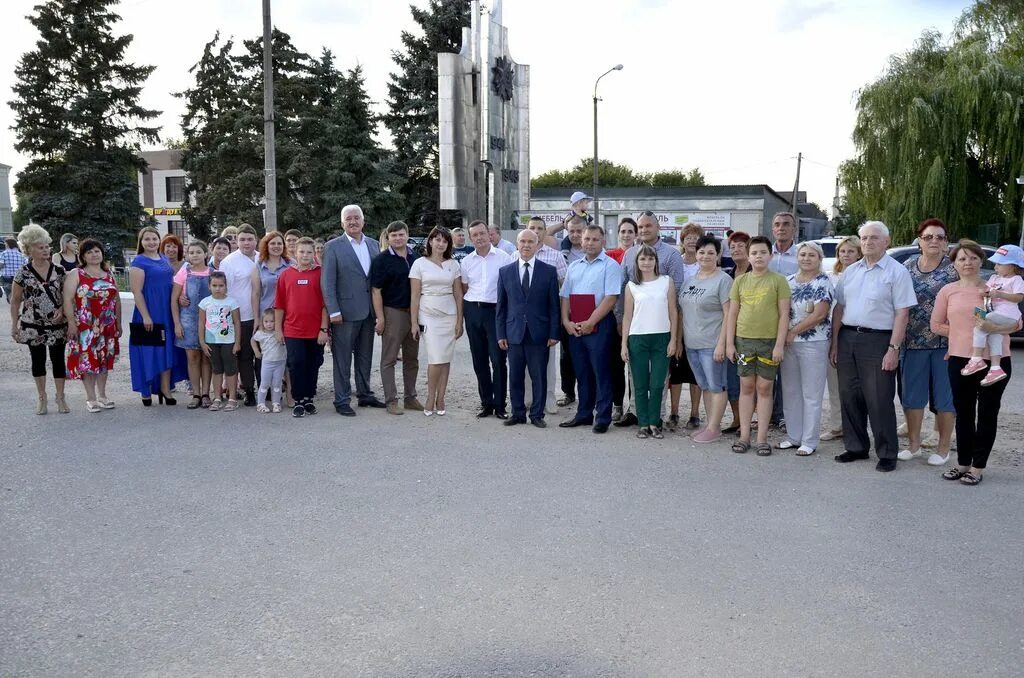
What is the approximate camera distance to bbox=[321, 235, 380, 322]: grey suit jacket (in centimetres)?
824

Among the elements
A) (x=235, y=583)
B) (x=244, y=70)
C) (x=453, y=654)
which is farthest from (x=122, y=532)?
(x=244, y=70)

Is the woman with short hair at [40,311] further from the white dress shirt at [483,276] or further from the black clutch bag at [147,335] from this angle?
the white dress shirt at [483,276]

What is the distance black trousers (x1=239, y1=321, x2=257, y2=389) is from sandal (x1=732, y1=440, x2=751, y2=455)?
4.98 meters

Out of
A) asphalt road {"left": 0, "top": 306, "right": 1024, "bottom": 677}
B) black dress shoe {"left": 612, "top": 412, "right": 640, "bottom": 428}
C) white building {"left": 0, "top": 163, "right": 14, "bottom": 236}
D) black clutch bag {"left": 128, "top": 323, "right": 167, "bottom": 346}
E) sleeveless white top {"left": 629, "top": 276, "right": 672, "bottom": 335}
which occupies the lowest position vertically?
asphalt road {"left": 0, "top": 306, "right": 1024, "bottom": 677}

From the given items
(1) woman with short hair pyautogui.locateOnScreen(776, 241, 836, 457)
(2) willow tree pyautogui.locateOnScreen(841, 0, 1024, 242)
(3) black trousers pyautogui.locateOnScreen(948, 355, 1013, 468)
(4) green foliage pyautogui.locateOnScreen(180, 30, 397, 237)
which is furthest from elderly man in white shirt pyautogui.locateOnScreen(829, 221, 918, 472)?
(4) green foliage pyautogui.locateOnScreen(180, 30, 397, 237)

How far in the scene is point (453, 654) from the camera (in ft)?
11.1

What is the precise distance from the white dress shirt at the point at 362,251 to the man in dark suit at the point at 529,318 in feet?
5.15

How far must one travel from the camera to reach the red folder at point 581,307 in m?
7.63

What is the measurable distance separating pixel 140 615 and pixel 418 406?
486 centimetres

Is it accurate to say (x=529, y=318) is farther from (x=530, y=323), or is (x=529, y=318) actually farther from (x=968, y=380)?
(x=968, y=380)

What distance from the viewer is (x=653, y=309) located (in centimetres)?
723

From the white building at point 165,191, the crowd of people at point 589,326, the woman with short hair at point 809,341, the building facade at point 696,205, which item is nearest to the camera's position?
the crowd of people at point 589,326

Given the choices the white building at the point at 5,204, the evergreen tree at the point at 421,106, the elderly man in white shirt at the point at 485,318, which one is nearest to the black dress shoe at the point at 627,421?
the elderly man in white shirt at the point at 485,318

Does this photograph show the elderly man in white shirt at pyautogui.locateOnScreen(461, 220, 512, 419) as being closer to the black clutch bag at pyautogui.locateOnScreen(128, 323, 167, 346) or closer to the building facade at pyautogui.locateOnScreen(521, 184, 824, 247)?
the black clutch bag at pyautogui.locateOnScreen(128, 323, 167, 346)
